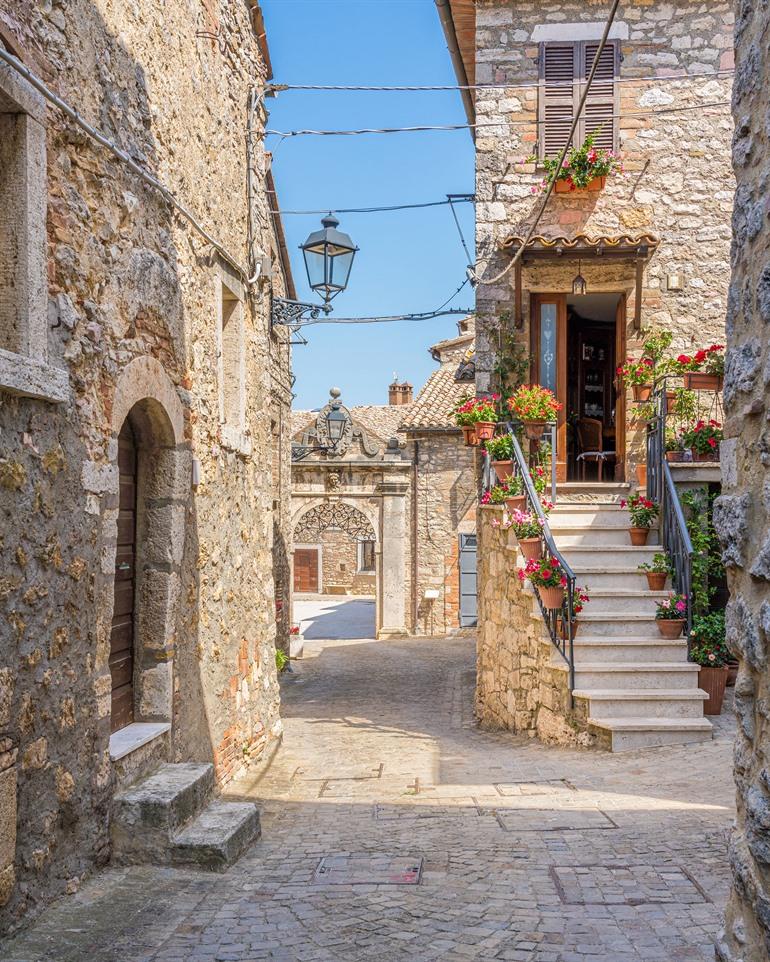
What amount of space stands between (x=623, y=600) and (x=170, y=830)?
4.72m

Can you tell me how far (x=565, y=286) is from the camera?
10.2 m

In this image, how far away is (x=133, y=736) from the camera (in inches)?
184

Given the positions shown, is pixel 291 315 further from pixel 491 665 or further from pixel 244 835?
pixel 244 835

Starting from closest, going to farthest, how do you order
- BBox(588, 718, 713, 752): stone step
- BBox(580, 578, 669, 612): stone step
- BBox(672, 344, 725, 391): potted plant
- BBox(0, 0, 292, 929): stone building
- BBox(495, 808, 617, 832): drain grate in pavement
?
BBox(0, 0, 292, 929): stone building
BBox(495, 808, 617, 832): drain grate in pavement
BBox(588, 718, 713, 752): stone step
BBox(580, 578, 669, 612): stone step
BBox(672, 344, 725, 391): potted plant

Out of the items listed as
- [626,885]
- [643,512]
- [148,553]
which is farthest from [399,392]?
[626,885]

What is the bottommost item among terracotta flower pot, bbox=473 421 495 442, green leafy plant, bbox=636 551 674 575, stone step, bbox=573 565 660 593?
stone step, bbox=573 565 660 593

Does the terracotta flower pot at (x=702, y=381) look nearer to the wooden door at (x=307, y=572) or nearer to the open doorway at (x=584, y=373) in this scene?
the open doorway at (x=584, y=373)

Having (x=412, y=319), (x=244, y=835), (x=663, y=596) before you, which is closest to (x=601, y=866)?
(x=244, y=835)

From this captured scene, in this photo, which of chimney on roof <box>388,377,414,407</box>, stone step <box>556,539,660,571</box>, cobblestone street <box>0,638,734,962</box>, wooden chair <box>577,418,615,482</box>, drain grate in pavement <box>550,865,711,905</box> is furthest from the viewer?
chimney on roof <box>388,377,414,407</box>

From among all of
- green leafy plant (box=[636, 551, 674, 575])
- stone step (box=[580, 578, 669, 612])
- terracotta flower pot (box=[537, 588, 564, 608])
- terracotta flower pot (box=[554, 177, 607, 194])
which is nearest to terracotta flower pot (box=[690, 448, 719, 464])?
green leafy plant (box=[636, 551, 674, 575])

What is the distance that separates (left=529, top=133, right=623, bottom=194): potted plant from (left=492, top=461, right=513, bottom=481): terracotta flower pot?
3.40 m

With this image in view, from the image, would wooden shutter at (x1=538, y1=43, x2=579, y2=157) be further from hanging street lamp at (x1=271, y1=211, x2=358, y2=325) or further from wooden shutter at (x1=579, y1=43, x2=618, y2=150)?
hanging street lamp at (x1=271, y1=211, x2=358, y2=325)

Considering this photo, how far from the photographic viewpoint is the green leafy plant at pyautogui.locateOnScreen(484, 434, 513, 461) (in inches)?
353

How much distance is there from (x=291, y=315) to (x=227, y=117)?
9.76 feet
